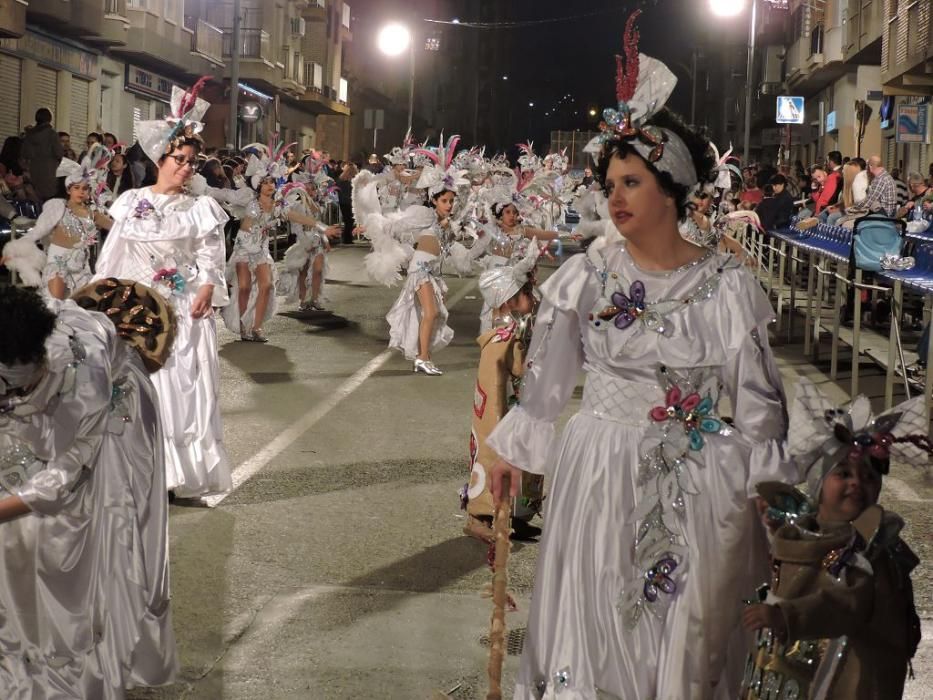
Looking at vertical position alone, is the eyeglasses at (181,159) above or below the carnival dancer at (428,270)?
above

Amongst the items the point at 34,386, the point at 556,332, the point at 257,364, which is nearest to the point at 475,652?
the point at 556,332

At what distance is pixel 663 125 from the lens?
433 cm

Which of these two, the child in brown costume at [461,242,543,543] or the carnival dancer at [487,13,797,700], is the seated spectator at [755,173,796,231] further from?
the carnival dancer at [487,13,797,700]

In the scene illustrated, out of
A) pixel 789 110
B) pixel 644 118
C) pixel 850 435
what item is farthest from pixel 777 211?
pixel 789 110

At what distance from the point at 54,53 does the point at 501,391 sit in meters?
26.8

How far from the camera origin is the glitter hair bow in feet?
12.3

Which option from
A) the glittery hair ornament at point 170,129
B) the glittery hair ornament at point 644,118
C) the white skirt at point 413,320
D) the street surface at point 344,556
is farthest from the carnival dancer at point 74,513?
the white skirt at point 413,320

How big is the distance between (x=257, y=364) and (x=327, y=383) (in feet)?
4.86

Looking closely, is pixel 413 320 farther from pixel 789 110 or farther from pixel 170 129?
pixel 789 110

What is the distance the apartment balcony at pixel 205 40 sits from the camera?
43.5 m

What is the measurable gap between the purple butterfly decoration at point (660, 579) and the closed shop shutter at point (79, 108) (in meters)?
31.0

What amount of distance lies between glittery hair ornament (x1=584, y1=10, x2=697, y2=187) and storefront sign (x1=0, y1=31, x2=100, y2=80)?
84.9 feet

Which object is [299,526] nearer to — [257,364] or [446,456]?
[446,456]

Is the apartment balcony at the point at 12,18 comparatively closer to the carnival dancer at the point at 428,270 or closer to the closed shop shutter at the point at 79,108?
the closed shop shutter at the point at 79,108
